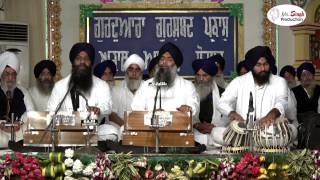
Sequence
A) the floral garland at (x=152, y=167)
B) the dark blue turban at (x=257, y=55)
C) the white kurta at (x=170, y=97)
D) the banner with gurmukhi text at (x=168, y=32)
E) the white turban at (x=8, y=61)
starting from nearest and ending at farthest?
1. the floral garland at (x=152, y=167)
2. the dark blue turban at (x=257, y=55)
3. the white kurta at (x=170, y=97)
4. the white turban at (x=8, y=61)
5. the banner with gurmukhi text at (x=168, y=32)

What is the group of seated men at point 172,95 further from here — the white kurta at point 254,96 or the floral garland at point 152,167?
the floral garland at point 152,167

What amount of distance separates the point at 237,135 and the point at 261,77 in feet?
3.50

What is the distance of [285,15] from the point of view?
920cm

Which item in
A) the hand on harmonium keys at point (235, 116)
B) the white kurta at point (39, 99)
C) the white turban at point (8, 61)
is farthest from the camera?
the white kurta at point (39, 99)

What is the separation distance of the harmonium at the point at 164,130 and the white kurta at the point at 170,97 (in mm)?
1234

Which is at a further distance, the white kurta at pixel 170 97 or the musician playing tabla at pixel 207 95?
the musician playing tabla at pixel 207 95

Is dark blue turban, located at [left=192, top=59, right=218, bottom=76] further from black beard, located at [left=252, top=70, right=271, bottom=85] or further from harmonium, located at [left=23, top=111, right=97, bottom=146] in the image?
harmonium, located at [left=23, top=111, right=97, bottom=146]

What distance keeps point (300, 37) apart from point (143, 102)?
426 cm

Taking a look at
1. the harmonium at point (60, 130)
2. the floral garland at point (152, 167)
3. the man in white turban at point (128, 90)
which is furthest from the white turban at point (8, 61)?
the floral garland at point (152, 167)

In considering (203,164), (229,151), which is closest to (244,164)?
(203,164)

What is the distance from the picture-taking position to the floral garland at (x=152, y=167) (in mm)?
6020

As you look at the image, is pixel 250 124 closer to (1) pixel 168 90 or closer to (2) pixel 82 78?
(1) pixel 168 90

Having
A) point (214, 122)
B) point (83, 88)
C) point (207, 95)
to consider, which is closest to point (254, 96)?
point (214, 122)

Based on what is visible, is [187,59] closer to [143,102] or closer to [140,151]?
[143,102]
